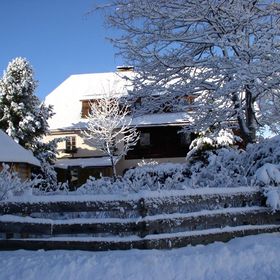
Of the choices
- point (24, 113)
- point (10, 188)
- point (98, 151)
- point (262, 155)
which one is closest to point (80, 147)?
point (98, 151)

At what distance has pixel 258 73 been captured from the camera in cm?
1019

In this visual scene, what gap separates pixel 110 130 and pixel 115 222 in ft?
76.9

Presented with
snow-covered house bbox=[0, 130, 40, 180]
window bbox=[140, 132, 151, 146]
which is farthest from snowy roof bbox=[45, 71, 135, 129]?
snow-covered house bbox=[0, 130, 40, 180]

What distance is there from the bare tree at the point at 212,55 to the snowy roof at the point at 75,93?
18931 mm

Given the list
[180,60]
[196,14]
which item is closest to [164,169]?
Result: [180,60]

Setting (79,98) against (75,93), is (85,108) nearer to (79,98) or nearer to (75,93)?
(79,98)

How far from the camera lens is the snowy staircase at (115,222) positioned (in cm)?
711

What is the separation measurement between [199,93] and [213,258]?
311 inches

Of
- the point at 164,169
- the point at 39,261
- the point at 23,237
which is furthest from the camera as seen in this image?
the point at 164,169

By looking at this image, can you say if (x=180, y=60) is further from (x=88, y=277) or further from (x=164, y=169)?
(x=88, y=277)

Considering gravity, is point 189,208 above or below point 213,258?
above

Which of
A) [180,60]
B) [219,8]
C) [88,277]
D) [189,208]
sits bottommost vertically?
[88,277]

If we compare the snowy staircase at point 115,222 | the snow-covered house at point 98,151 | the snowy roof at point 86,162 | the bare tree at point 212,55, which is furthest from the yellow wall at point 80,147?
the snowy staircase at point 115,222

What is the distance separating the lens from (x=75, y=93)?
123 ft
